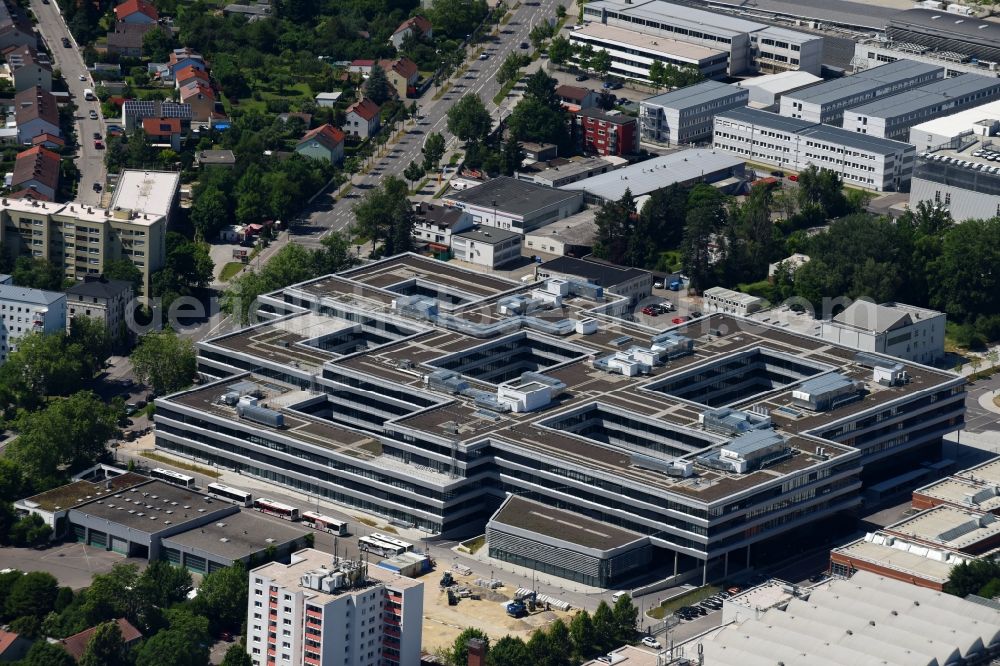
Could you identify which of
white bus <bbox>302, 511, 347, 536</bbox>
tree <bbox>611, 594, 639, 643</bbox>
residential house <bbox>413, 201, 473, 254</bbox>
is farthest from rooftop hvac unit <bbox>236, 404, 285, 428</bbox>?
residential house <bbox>413, 201, 473, 254</bbox>

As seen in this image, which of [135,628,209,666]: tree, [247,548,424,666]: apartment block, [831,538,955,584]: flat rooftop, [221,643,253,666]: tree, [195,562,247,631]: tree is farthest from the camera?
[831,538,955,584]: flat rooftop

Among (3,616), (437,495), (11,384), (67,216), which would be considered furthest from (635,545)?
(67,216)

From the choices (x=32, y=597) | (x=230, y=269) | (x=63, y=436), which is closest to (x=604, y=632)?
(x=32, y=597)

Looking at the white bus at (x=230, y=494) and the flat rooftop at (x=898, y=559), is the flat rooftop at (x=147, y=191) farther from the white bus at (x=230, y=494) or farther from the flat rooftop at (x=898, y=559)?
the flat rooftop at (x=898, y=559)

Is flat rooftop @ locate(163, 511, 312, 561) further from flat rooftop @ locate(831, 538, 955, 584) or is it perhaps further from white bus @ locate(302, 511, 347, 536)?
flat rooftop @ locate(831, 538, 955, 584)

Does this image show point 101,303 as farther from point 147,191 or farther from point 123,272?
point 147,191

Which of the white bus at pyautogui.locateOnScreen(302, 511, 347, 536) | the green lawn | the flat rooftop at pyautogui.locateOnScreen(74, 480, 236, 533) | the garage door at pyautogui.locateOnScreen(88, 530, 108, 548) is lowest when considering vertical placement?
the garage door at pyautogui.locateOnScreen(88, 530, 108, 548)

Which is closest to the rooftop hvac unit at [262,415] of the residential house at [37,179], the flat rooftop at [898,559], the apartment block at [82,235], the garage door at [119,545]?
the garage door at [119,545]

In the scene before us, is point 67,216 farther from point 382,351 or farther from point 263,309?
point 382,351
